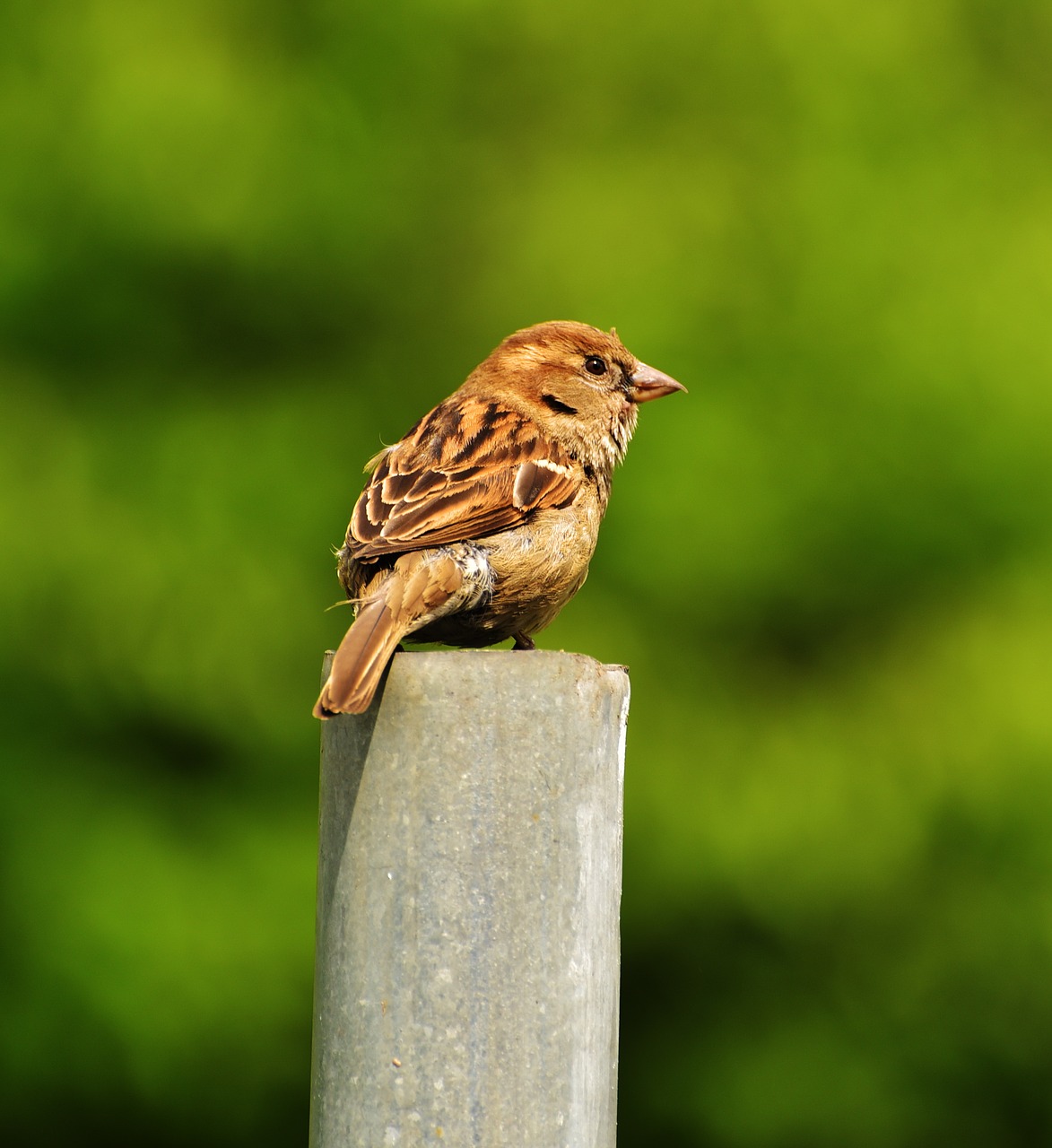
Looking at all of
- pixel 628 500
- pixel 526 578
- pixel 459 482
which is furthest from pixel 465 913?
pixel 628 500

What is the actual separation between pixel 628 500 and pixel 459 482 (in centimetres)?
262

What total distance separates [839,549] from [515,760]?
387 centimetres

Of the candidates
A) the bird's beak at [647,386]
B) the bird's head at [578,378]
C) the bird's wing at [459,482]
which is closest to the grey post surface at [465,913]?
the bird's wing at [459,482]

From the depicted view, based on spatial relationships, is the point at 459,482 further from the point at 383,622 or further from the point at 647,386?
the point at 647,386

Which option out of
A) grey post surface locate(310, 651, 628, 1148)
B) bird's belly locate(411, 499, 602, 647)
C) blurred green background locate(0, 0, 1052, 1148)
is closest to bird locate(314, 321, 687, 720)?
bird's belly locate(411, 499, 602, 647)

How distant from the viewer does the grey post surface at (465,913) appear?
251 centimetres

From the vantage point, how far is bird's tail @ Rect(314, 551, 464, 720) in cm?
251

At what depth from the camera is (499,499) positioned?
3.59 m

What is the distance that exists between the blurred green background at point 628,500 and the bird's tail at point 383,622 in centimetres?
286

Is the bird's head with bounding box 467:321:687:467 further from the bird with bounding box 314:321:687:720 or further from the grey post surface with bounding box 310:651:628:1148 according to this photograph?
the grey post surface with bounding box 310:651:628:1148

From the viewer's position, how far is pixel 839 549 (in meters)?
6.20

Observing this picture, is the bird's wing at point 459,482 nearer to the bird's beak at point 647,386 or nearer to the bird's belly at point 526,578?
the bird's belly at point 526,578

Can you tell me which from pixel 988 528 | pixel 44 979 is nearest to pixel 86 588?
pixel 44 979

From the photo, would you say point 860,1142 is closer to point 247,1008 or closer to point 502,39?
point 247,1008
